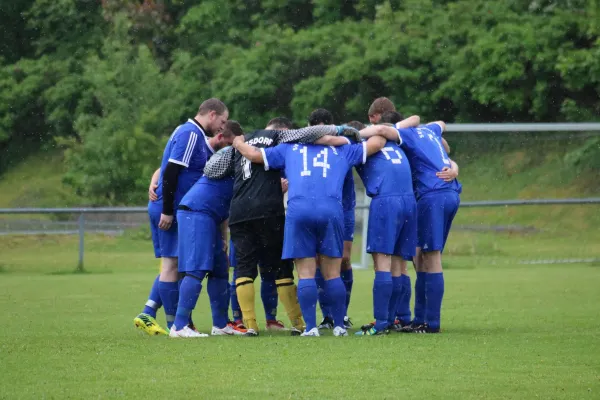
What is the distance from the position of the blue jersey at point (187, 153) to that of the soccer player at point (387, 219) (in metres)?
1.47

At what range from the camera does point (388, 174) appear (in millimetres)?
9852

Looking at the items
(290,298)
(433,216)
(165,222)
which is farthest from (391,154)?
(165,222)

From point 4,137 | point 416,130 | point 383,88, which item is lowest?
point 4,137

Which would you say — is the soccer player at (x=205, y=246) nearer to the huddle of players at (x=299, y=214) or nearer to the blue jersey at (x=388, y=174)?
the huddle of players at (x=299, y=214)

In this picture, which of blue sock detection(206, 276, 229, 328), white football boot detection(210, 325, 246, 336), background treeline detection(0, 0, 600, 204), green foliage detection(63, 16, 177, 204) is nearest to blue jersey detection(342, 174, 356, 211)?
blue sock detection(206, 276, 229, 328)

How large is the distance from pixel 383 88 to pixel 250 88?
4473 millimetres

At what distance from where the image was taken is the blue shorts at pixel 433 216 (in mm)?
10086

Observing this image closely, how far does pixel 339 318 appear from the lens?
384 inches

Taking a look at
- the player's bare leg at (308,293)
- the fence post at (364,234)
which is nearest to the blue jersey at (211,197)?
the player's bare leg at (308,293)

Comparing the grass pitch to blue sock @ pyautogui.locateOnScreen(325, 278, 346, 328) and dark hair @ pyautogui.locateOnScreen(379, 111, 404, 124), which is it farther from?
dark hair @ pyautogui.locateOnScreen(379, 111, 404, 124)

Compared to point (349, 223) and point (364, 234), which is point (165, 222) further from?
point (364, 234)

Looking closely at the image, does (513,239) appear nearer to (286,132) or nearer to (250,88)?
(286,132)

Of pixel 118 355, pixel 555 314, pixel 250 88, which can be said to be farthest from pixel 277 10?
pixel 118 355

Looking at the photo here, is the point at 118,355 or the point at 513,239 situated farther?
the point at 513,239
